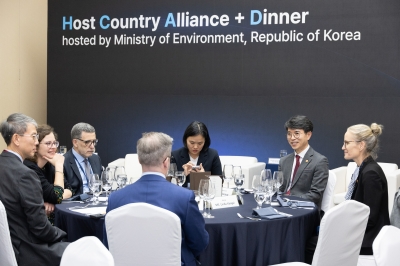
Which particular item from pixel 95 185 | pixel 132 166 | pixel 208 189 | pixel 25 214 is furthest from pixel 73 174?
pixel 132 166

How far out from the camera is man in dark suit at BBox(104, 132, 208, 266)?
3002mm

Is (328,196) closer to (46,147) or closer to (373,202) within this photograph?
(373,202)

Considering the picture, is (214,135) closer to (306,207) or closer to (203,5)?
(203,5)

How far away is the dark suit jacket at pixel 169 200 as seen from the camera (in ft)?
9.84

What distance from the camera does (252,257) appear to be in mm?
3688

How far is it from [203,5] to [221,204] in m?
4.60

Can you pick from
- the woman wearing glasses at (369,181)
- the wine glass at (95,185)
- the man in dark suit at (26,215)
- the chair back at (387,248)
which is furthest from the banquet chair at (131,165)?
the chair back at (387,248)

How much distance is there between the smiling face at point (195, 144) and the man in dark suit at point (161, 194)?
213 centimetres

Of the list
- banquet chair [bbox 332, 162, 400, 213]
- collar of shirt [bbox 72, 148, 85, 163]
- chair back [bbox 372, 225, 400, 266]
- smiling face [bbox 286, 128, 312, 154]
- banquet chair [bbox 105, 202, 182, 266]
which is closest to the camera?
chair back [bbox 372, 225, 400, 266]

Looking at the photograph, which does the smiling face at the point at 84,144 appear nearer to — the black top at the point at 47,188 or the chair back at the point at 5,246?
the black top at the point at 47,188

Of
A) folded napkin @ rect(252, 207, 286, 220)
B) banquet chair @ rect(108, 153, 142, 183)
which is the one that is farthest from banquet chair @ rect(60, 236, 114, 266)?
banquet chair @ rect(108, 153, 142, 183)

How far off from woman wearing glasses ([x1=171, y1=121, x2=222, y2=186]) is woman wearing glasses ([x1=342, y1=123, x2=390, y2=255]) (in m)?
1.44

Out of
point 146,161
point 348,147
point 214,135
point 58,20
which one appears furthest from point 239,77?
point 146,161

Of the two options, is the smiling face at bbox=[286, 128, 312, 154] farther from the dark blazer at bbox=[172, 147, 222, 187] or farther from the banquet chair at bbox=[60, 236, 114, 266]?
the banquet chair at bbox=[60, 236, 114, 266]
